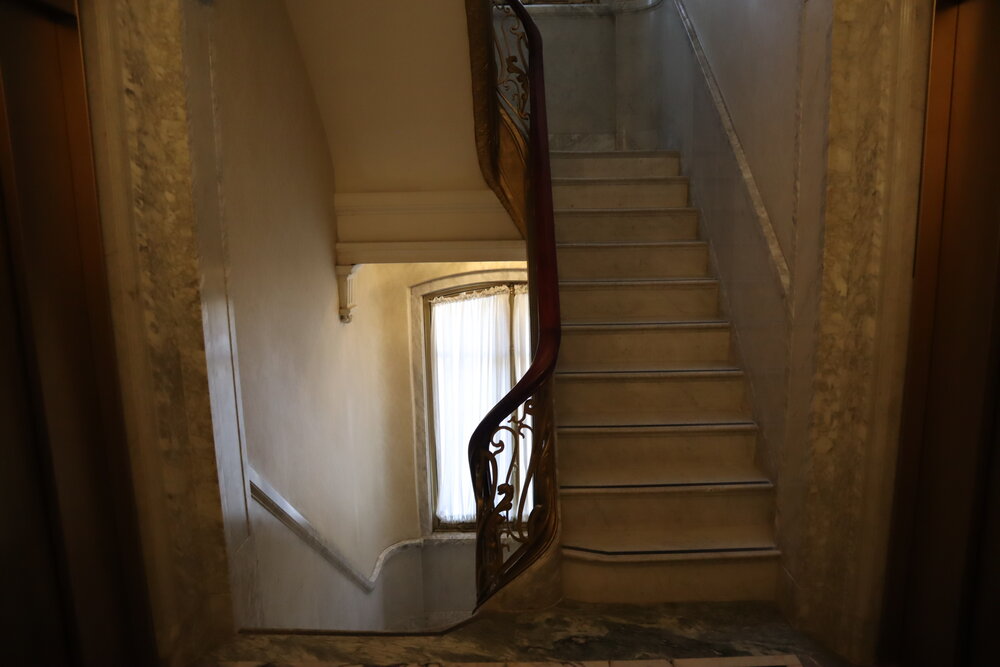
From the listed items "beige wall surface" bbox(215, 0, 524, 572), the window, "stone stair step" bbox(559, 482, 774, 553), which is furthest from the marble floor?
the window

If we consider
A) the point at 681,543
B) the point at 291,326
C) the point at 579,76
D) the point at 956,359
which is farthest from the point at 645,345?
the point at 579,76

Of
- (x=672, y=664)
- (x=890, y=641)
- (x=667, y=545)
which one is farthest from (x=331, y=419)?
(x=890, y=641)

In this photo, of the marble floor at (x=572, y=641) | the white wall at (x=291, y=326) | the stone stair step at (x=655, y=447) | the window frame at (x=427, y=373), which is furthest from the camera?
the window frame at (x=427, y=373)

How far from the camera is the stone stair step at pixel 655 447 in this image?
2893 mm

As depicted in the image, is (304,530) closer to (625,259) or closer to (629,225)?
(625,259)

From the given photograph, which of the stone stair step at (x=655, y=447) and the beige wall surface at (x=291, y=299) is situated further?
the stone stair step at (x=655, y=447)

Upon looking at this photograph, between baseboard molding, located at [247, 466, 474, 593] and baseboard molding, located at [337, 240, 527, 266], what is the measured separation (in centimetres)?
177

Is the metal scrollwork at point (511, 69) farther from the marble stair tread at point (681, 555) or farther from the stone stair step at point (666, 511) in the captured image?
the marble stair tread at point (681, 555)

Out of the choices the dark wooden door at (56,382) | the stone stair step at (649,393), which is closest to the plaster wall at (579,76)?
the stone stair step at (649,393)

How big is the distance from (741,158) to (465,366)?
13.3 feet

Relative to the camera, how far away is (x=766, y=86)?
2719mm

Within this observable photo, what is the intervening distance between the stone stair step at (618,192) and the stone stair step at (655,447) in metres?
1.77

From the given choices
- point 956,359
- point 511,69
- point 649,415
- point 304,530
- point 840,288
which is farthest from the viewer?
point 511,69

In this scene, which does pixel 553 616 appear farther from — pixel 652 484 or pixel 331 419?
pixel 331 419
